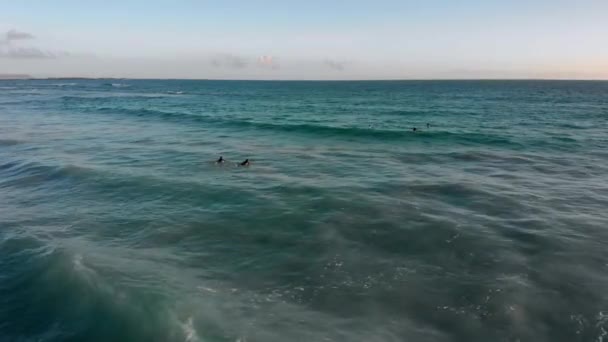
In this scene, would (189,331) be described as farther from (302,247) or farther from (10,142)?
(10,142)

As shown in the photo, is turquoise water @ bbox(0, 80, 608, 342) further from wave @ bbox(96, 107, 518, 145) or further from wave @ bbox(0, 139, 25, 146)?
wave @ bbox(96, 107, 518, 145)

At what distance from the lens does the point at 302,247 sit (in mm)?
14945

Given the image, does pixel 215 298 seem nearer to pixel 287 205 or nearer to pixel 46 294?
pixel 46 294

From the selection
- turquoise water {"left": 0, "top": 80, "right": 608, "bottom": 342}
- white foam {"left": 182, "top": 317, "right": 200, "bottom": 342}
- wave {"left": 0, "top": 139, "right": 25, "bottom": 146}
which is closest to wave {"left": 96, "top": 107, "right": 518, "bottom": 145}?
turquoise water {"left": 0, "top": 80, "right": 608, "bottom": 342}

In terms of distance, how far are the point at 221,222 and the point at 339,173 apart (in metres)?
10.5

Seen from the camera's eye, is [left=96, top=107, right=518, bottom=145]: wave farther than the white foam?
Yes

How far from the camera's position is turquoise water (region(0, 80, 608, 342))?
10.5 m

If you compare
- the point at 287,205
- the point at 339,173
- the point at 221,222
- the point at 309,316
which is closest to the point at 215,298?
the point at 309,316

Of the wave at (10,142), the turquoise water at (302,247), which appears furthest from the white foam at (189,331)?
the wave at (10,142)

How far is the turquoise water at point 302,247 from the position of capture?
10539mm

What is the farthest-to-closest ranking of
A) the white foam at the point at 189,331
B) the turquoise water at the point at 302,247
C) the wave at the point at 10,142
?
the wave at the point at 10,142, the turquoise water at the point at 302,247, the white foam at the point at 189,331

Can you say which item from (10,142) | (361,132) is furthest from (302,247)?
(10,142)

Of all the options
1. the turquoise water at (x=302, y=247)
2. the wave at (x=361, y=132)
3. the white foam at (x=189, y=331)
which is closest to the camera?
the white foam at (x=189, y=331)

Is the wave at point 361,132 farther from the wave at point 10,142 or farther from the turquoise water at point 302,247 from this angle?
the wave at point 10,142
